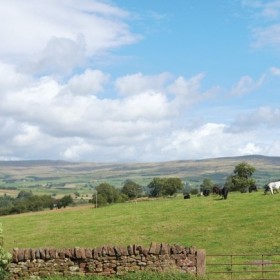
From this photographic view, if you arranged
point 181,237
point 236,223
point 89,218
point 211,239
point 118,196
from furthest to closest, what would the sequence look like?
point 118,196
point 89,218
point 236,223
point 181,237
point 211,239

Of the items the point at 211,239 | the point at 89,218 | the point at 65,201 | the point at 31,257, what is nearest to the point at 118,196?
the point at 65,201

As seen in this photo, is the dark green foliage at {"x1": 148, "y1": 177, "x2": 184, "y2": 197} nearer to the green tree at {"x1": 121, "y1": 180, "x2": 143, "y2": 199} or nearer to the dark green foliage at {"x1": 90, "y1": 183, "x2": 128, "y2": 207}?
the green tree at {"x1": 121, "y1": 180, "x2": 143, "y2": 199}

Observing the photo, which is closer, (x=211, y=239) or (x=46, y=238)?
(x=211, y=239)

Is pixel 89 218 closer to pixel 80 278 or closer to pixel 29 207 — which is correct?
pixel 80 278

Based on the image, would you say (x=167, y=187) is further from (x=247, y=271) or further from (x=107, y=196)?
(x=247, y=271)

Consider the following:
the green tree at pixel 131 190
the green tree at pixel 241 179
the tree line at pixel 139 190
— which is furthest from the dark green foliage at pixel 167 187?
the green tree at pixel 241 179

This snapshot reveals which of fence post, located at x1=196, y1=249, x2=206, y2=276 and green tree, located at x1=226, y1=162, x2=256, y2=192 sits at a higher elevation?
green tree, located at x1=226, y1=162, x2=256, y2=192

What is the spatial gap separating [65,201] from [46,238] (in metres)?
69.0

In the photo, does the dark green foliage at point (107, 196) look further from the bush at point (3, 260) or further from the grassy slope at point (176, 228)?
the bush at point (3, 260)

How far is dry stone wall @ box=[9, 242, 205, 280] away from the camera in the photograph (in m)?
23.0

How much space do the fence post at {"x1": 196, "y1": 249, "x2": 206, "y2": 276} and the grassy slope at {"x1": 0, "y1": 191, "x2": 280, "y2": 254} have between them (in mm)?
8593

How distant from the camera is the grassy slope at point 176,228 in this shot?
Answer: 34.9 metres

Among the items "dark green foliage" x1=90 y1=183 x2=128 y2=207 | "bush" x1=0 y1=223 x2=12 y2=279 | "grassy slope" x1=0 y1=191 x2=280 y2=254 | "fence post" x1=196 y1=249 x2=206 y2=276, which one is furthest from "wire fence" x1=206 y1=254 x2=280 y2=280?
"dark green foliage" x1=90 y1=183 x2=128 y2=207

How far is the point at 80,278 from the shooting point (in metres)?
22.8
